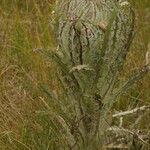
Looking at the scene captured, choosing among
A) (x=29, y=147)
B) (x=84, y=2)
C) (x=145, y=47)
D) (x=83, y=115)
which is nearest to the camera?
(x=84, y=2)

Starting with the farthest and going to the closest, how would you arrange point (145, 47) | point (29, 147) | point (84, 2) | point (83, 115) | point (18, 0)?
point (18, 0) → point (145, 47) → point (29, 147) → point (83, 115) → point (84, 2)

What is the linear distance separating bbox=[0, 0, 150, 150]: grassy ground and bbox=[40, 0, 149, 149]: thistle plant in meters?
0.09

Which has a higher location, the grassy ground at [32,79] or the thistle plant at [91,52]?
the thistle plant at [91,52]

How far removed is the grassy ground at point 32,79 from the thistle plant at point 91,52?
0.09 metres

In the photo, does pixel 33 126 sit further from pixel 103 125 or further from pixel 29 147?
pixel 103 125

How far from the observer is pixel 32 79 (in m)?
2.47

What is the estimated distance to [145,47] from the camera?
3.28 m

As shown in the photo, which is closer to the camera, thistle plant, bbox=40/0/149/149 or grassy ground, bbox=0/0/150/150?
thistle plant, bbox=40/0/149/149

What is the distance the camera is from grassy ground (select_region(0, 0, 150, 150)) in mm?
2523

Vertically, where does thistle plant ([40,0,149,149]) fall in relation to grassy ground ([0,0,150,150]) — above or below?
above

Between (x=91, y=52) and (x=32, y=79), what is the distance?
0.61 meters

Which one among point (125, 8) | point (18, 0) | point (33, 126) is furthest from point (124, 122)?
point (18, 0)

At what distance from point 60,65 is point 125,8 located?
0.30 m

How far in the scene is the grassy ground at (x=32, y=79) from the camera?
8.28 ft
